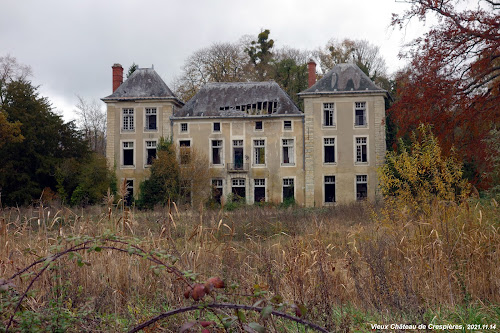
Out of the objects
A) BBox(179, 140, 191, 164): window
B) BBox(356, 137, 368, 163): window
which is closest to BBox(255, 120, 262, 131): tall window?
BBox(179, 140, 191, 164): window

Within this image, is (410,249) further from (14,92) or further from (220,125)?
(14,92)

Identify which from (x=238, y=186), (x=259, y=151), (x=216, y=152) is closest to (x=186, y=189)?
(x=238, y=186)

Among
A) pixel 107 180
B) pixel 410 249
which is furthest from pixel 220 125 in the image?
pixel 410 249

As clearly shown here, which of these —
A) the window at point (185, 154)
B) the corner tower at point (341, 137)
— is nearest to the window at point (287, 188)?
the corner tower at point (341, 137)

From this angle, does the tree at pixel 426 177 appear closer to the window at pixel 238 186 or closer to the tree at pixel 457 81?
the tree at pixel 457 81

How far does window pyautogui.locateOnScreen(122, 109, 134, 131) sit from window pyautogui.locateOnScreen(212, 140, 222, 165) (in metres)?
5.01

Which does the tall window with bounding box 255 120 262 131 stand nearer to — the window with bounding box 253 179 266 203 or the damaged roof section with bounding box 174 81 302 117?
the damaged roof section with bounding box 174 81 302 117

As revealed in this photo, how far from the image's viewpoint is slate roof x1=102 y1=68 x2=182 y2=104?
→ 2923 cm

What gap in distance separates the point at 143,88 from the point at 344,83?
11809 millimetres

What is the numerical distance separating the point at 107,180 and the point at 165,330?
24.9m

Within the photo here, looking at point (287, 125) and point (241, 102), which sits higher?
point (241, 102)

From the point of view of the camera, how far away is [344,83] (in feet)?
93.8

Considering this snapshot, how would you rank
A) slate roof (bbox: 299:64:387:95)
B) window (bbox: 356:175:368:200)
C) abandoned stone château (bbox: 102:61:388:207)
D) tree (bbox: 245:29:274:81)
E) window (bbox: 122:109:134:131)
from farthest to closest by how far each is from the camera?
tree (bbox: 245:29:274:81) < window (bbox: 122:109:134:131) < slate roof (bbox: 299:64:387:95) < abandoned stone château (bbox: 102:61:388:207) < window (bbox: 356:175:368:200)

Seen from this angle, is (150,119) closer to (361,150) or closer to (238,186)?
(238,186)
